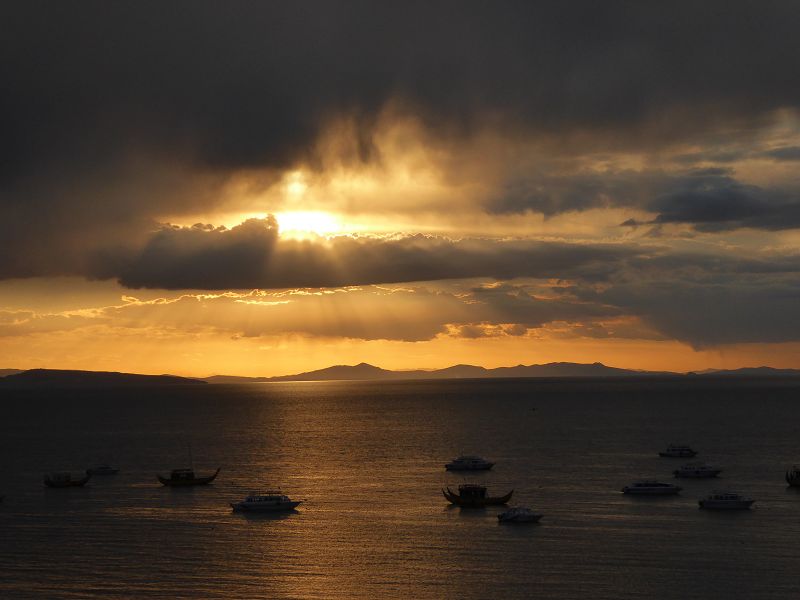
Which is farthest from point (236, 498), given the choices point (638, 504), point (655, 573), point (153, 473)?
point (655, 573)

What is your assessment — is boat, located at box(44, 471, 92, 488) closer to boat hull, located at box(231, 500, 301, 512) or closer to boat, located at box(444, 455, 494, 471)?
boat hull, located at box(231, 500, 301, 512)

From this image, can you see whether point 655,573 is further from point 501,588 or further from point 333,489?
point 333,489

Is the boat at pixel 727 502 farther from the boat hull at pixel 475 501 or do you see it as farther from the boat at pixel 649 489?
the boat hull at pixel 475 501

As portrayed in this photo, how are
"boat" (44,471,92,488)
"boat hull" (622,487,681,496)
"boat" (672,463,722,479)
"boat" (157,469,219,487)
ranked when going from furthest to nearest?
1. "boat" (672,463,722,479)
2. "boat" (44,471,92,488)
3. "boat" (157,469,219,487)
4. "boat hull" (622,487,681,496)

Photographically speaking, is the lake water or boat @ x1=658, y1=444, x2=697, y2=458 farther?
boat @ x1=658, y1=444, x2=697, y2=458

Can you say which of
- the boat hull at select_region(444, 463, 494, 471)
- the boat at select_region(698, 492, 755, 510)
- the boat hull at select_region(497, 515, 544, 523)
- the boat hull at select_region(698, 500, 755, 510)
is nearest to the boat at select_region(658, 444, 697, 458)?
the boat hull at select_region(444, 463, 494, 471)
